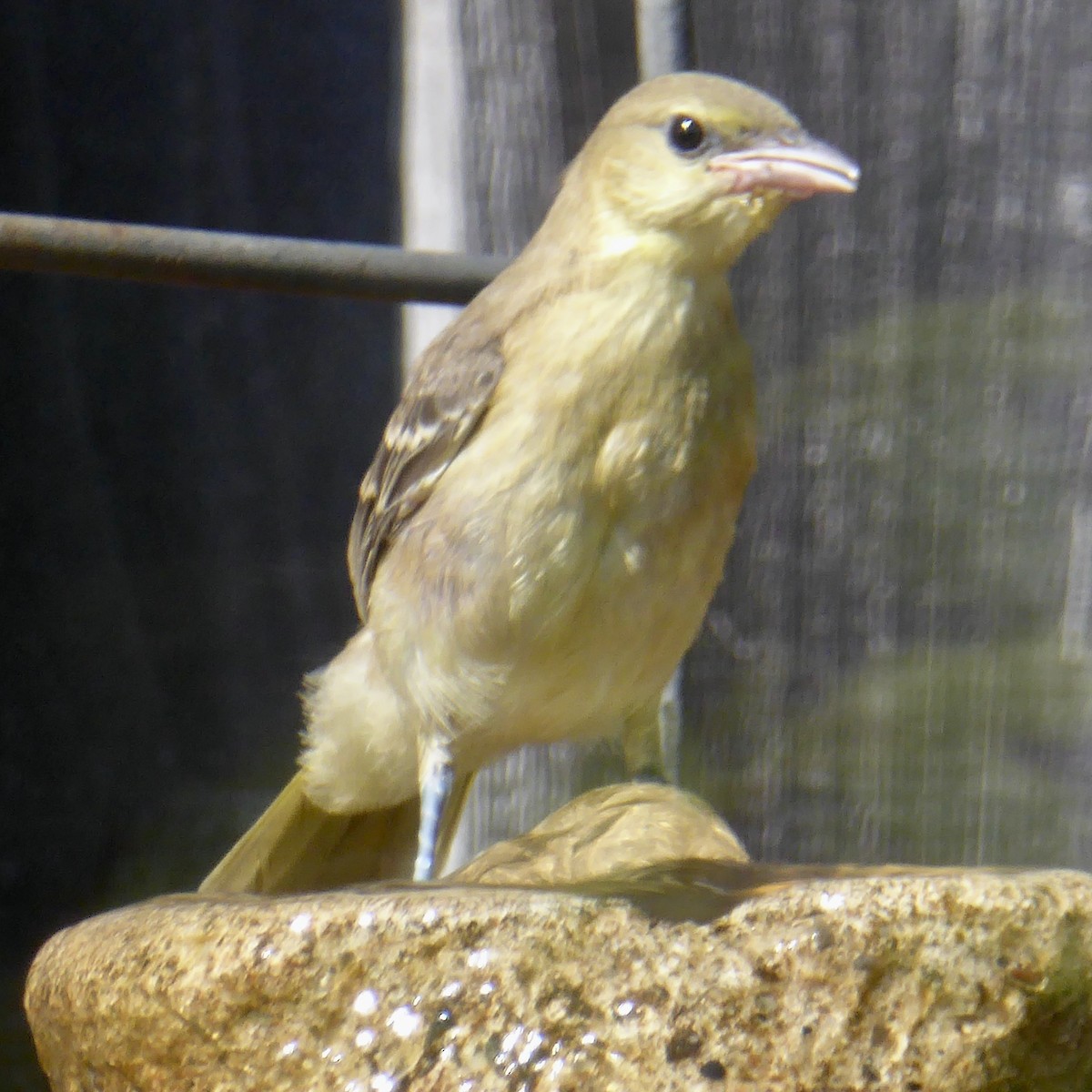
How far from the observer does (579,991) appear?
53.7 inches

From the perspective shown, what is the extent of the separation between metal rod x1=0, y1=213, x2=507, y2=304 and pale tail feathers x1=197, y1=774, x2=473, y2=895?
2.80 ft

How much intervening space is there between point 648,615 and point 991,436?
0.74m

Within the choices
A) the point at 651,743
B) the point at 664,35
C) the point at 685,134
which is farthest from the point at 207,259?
the point at 651,743

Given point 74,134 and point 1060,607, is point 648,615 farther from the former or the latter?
point 74,134

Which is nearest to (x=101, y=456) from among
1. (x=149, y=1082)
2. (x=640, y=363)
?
(x=640, y=363)

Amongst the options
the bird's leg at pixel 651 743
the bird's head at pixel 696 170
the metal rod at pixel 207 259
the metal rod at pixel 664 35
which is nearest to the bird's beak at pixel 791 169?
the bird's head at pixel 696 170

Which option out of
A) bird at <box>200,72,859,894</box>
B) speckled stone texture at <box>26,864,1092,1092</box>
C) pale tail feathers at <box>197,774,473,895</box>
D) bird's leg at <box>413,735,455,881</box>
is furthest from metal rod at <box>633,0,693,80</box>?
speckled stone texture at <box>26,864,1092,1092</box>

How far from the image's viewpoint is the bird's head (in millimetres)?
1945

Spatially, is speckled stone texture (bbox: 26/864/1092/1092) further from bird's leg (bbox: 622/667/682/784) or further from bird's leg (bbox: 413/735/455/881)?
bird's leg (bbox: 622/667/682/784)

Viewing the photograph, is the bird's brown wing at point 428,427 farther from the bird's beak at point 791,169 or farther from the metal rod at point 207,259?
the bird's beak at point 791,169

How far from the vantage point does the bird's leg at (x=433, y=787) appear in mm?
2236

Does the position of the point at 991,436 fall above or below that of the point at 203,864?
above

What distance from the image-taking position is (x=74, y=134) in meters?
2.80

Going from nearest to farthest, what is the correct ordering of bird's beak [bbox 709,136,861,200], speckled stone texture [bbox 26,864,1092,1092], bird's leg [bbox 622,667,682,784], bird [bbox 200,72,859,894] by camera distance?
1. speckled stone texture [bbox 26,864,1092,1092]
2. bird's beak [bbox 709,136,861,200]
3. bird [bbox 200,72,859,894]
4. bird's leg [bbox 622,667,682,784]
